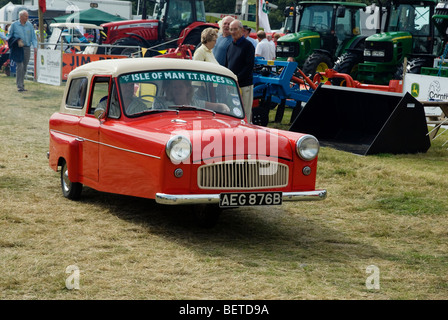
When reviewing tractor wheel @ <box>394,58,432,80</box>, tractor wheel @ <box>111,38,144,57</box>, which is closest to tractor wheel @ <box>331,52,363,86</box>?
tractor wheel @ <box>394,58,432,80</box>

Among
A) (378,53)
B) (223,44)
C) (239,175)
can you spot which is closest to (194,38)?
(378,53)

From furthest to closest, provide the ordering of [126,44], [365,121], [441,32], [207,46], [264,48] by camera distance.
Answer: [126,44] → [264,48] → [441,32] → [365,121] → [207,46]

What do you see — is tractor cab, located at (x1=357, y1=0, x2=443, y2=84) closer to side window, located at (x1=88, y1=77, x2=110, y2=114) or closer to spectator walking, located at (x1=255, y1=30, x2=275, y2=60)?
spectator walking, located at (x1=255, y1=30, x2=275, y2=60)

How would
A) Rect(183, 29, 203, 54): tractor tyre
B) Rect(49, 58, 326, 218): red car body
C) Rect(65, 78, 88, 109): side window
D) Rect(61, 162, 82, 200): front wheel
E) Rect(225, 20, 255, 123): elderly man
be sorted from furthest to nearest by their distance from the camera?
Rect(183, 29, 203, 54): tractor tyre
Rect(225, 20, 255, 123): elderly man
Rect(65, 78, 88, 109): side window
Rect(61, 162, 82, 200): front wheel
Rect(49, 58, 326, 218): red car body

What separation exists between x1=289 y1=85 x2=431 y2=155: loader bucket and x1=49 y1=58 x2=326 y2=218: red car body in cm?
426

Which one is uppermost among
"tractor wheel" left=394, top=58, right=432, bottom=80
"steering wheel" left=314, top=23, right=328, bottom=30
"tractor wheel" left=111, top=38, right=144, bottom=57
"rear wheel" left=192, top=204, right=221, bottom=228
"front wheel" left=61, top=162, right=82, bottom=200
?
"steering wheel" left=314, top=23, right=328, bottom=30

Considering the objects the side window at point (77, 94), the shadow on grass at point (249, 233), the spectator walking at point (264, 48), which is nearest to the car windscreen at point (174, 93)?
the side window at point (77, 94)

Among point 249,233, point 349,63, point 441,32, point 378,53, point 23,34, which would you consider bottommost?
point 249,233

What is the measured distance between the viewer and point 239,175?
596cm

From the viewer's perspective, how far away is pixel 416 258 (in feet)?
18.8

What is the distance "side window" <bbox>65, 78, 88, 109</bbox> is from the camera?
759 centimetres

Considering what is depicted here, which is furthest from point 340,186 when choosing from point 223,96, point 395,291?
point 395,291

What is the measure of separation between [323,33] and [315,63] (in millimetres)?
1950

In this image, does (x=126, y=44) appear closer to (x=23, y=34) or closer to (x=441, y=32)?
(x=23, y=34)
